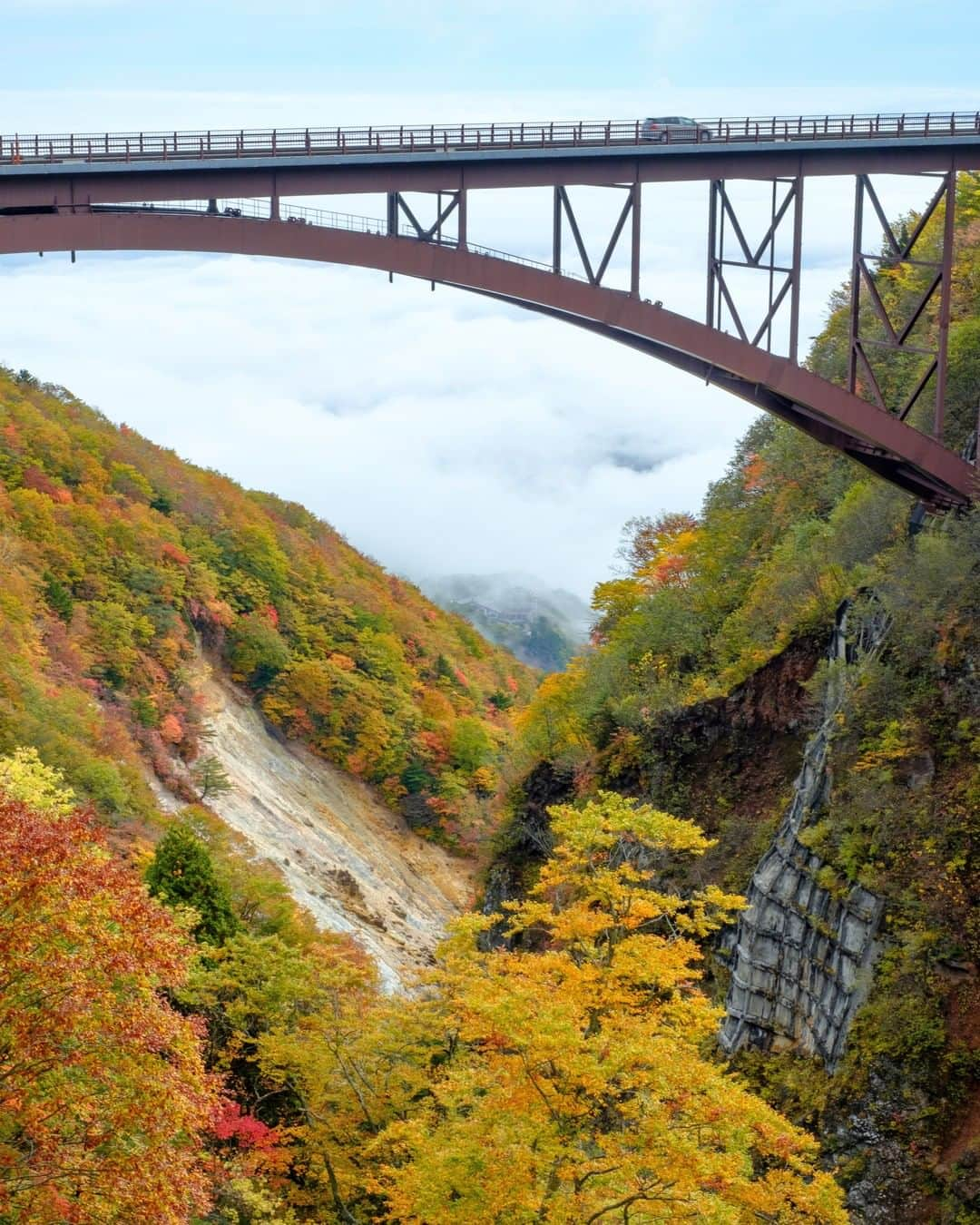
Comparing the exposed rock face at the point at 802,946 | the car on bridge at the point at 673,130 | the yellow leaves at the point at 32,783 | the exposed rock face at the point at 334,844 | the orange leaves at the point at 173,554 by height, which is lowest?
the exposed rock face at the point at 334,844

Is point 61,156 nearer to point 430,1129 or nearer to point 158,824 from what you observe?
point 430,1129

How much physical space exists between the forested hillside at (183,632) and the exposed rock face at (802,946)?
21.5 metres

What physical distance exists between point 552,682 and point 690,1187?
2876 cm

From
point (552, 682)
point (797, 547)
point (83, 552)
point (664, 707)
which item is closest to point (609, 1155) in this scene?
point (664, 707)

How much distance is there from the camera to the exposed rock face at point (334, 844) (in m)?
57.4

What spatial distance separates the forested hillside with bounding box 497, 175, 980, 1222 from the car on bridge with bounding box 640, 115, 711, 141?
7594mm

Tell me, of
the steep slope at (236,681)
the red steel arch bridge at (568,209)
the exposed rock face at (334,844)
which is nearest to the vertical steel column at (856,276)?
the red steel arch bridge at (568,209)

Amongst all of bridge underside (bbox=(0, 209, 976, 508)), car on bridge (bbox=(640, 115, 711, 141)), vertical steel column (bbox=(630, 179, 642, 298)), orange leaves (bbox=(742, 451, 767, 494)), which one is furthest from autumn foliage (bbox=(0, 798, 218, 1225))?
orange leaves (bbox=(742, 451, 767, 494))

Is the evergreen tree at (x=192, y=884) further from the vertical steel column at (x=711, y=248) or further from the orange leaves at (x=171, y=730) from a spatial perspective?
the orange leaves at (x=171, y=730)

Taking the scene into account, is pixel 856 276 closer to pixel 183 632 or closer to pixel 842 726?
pixel 842 726

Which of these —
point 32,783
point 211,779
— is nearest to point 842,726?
point 32,783

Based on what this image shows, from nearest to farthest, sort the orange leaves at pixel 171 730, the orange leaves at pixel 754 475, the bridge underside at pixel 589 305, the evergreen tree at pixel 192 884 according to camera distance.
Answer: the bridge underside at pixel 589 305, the evergreen tree at pixel 192 884, the orange leaves at pixel 754 475, the orange leaves at pixel 171 730

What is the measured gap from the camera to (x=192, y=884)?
32969mm

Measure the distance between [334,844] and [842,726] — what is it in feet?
128
